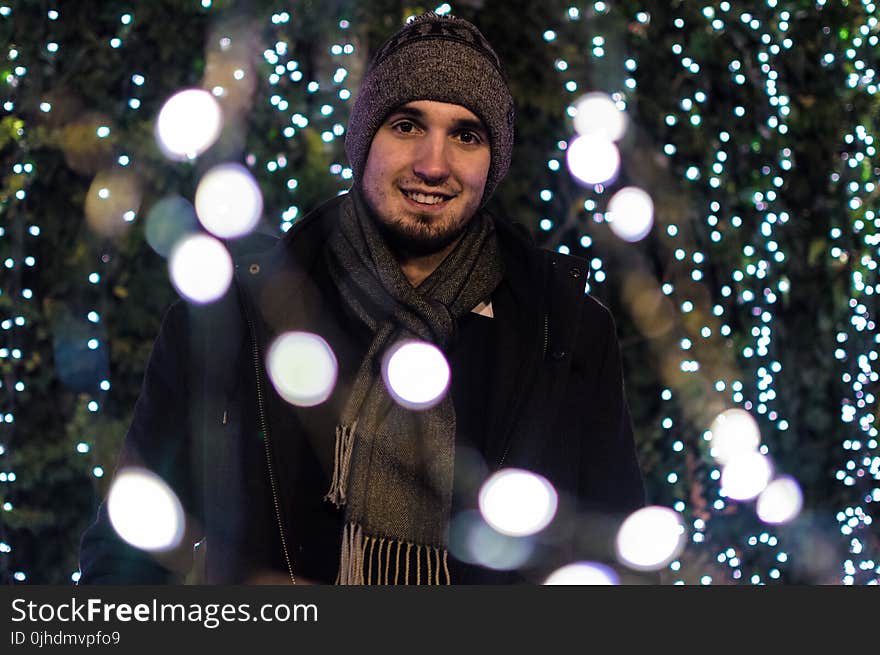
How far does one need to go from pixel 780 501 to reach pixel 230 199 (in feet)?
7.68

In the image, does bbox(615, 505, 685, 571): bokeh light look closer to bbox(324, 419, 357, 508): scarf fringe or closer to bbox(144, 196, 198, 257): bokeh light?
bbox(324, 419, 357, 508): scarf fringe

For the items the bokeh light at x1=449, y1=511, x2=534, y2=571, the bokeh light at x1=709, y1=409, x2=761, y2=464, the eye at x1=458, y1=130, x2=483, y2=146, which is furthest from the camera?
the bokeh light at x1=709, y1=409, x2=761, y2=464

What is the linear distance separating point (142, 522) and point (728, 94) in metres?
2.92

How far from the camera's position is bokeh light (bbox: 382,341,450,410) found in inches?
71.1

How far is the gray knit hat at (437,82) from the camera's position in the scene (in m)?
1.89

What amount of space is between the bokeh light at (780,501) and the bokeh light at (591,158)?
1.33 metres

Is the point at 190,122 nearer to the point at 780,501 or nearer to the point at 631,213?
the point at 631,213

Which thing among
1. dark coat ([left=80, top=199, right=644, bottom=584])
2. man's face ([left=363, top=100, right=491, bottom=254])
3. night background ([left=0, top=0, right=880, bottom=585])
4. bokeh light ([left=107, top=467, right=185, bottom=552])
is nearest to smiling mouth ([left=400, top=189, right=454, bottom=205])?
man's face ([left=363, top=100, right=491, bottom=254])

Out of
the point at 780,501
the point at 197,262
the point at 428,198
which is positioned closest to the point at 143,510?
the point at 428,198

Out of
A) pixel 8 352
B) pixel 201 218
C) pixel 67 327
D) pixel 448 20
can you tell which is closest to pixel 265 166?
pixel 201 218

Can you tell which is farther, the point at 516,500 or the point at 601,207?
the point at 601,207

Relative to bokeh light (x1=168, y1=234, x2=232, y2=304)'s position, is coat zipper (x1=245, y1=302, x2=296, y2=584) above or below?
below

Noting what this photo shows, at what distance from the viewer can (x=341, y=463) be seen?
179 centimetres

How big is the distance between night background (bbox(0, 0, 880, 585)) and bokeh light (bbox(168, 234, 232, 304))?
63 millimetres
